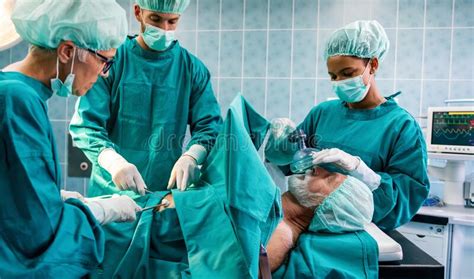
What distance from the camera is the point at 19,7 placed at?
98cm

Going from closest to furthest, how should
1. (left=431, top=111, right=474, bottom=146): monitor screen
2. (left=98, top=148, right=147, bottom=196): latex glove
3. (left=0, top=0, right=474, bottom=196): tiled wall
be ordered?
(left=98, top=148, right=147, bottom=196): latex glove, (left=431, top=111, right=474, bottom=146): monitor screen, (left=0, top=0, right=474, bottom=196): tiled wall

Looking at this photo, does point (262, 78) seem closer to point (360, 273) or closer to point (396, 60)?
point (396, 60)

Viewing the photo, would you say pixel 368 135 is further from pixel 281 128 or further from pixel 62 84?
pixel 62 84

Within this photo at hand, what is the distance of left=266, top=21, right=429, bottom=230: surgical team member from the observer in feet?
4.47

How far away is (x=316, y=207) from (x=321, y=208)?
5 centimetres

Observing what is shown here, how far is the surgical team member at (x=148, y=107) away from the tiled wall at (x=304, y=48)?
1.50 meters

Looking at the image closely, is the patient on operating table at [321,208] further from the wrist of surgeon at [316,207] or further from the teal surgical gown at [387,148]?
the teal surgical gown at [387,148]

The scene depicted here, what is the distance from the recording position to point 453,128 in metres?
2.41

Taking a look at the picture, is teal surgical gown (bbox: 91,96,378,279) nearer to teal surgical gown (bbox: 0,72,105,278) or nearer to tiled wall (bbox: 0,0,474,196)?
teal surgical gown (bbox: 0,72,105,278)

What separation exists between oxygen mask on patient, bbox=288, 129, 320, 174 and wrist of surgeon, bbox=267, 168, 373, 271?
3 centimetres

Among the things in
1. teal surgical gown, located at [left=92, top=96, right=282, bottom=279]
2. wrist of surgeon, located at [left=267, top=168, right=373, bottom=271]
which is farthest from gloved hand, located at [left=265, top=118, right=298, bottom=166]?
teal surgical gown, located at [left=92, top=96, right=282, bottom=279]

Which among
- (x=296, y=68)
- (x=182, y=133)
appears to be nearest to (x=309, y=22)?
(x=296, y=68)

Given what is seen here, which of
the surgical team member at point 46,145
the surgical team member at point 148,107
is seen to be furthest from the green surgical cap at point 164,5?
the surgical team member at point 46,145

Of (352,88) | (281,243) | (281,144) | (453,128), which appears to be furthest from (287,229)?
(453,128)
